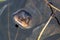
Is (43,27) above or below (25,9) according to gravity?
below

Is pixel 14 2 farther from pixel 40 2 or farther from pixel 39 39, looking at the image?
pixel 39 39

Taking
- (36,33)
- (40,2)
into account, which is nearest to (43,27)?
(36,33)

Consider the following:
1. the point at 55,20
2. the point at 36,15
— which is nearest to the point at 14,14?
the point at 36,15

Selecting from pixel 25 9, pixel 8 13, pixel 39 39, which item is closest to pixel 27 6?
pixel 25 9

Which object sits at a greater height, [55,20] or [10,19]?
[10,19]

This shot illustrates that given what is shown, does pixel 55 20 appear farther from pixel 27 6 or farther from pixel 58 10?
pixel 27 6

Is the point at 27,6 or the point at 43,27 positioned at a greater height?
the point at 27,6

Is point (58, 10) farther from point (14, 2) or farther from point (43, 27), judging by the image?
point (14, 2)
